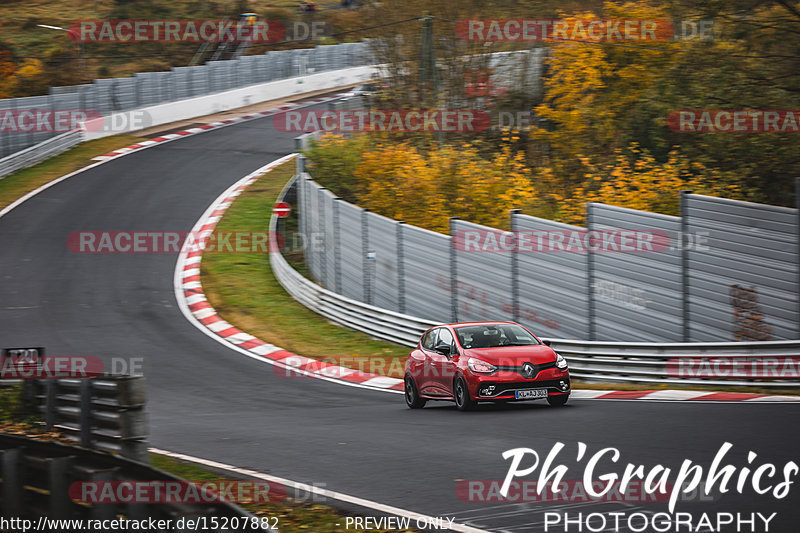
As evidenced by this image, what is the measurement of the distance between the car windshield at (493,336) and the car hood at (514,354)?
10.4 inches

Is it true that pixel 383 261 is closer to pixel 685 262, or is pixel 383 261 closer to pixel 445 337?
pixel 445 337

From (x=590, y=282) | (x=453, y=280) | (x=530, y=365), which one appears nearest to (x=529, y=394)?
(x=530, y=365)

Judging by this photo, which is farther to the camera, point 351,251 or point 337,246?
point 337,246

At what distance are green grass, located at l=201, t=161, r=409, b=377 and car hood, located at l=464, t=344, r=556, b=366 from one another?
19.3 ft

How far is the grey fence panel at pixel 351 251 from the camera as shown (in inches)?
969

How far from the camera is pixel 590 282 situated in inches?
690

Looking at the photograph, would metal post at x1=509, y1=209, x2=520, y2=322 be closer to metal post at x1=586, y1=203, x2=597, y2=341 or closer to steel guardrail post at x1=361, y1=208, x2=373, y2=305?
metal post at x1=586, y1=203, x2=597, y2=341

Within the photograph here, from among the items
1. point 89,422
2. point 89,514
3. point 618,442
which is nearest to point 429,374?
point 618,442

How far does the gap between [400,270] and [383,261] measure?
2.72 ft

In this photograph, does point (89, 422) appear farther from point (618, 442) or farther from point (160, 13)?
point (160, 13)

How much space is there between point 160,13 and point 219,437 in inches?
2656

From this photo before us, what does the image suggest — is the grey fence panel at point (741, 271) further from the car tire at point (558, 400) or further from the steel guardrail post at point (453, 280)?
the steel guardrail post at point (453, 280)

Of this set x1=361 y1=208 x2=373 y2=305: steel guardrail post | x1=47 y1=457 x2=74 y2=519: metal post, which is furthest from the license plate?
x1=361 y1=208 x2=373 y2=305: steel guardrail post

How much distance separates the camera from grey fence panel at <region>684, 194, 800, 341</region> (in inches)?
558
